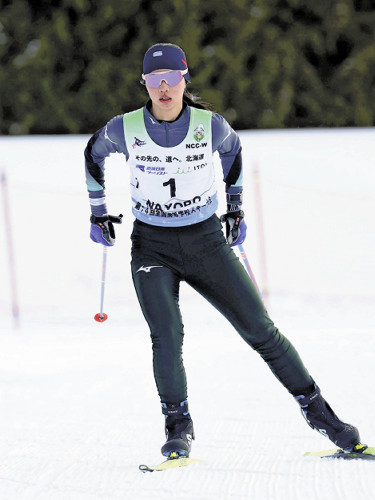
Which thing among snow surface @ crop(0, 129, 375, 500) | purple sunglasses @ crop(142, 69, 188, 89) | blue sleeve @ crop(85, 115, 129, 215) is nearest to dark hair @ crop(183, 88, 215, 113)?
purple sunglasses @ crop(142, 69, 188, 89)

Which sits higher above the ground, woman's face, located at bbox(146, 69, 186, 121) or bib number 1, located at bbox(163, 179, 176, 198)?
woman's face, located at bbox(146, 69, 186, 121)

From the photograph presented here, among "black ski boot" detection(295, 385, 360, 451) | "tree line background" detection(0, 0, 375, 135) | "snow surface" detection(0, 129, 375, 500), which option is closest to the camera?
"snow surface" detection(0, 129, 375, 500)

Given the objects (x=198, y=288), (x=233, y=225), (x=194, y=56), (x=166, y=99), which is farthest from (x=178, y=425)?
(x=194, y=56)

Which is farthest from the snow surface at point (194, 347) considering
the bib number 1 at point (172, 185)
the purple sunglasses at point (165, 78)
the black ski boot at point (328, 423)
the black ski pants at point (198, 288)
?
the purple sunglasses at point (165, 78)

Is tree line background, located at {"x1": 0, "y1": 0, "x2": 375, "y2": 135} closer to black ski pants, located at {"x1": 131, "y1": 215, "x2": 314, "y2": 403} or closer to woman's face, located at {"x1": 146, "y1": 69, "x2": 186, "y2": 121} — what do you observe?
woman's face, located at {"x1": 146, "y1": 69, "x2": 186, "y2": 121}

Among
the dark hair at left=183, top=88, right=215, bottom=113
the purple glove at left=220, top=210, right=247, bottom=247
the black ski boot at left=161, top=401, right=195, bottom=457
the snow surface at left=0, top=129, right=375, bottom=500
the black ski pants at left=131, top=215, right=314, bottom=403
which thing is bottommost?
the snow surface at left=0, top=129, right=375, bottom=500

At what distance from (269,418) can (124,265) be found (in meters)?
5.49

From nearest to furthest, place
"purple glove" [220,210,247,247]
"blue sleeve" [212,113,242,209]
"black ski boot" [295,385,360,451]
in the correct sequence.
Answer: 1. "black ski boot" [295,385,360,451]
2. "blue sleeve" [212,113,242,209]
3. "purple glove" [220,210,247,247]

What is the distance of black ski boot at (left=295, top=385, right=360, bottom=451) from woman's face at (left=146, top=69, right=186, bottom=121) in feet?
4.39

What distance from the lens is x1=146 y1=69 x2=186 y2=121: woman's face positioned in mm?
3959

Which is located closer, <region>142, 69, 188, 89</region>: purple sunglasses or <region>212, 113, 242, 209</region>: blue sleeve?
<region>142, 69, 188, 89</region>: purple sunglasses

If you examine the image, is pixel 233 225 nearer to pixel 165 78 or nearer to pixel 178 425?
pixel 165 78

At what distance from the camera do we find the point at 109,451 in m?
4.45

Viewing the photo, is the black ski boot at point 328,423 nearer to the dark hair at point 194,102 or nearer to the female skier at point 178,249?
the female skier at point 178,249
